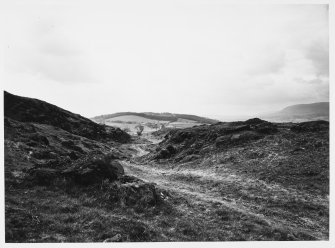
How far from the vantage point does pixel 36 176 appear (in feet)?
54.3

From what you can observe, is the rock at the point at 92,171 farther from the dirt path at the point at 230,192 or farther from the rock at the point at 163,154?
the rock at the point at 163,154

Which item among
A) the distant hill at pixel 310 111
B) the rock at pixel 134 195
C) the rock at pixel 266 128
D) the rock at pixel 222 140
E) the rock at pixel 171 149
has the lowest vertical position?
the rock at pixel 134 195

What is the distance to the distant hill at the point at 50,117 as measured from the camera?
46.2 metres

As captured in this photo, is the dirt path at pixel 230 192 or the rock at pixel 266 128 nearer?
the dirt path at pixel 230 192

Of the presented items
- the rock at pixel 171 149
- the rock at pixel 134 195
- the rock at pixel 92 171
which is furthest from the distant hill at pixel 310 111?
the rock at pixel 171 149

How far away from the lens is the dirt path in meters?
14.4

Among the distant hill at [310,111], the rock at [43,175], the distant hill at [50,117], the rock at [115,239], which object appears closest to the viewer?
the rock at [115,239]

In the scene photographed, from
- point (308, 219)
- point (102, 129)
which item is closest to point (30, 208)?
point (308, 219)

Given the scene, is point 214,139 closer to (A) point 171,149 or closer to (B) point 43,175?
(A) point 171,149

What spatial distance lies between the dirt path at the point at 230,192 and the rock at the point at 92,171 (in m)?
4.02

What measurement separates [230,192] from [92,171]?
10220mm

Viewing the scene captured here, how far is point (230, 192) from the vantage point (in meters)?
19.2

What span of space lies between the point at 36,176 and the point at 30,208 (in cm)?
399

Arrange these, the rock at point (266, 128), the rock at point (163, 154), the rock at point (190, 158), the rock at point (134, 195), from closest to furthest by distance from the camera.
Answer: the rock at point (134, 195), the rock at point (190, 158), the rock at point (266, 128), the rock at point (163, 154)
